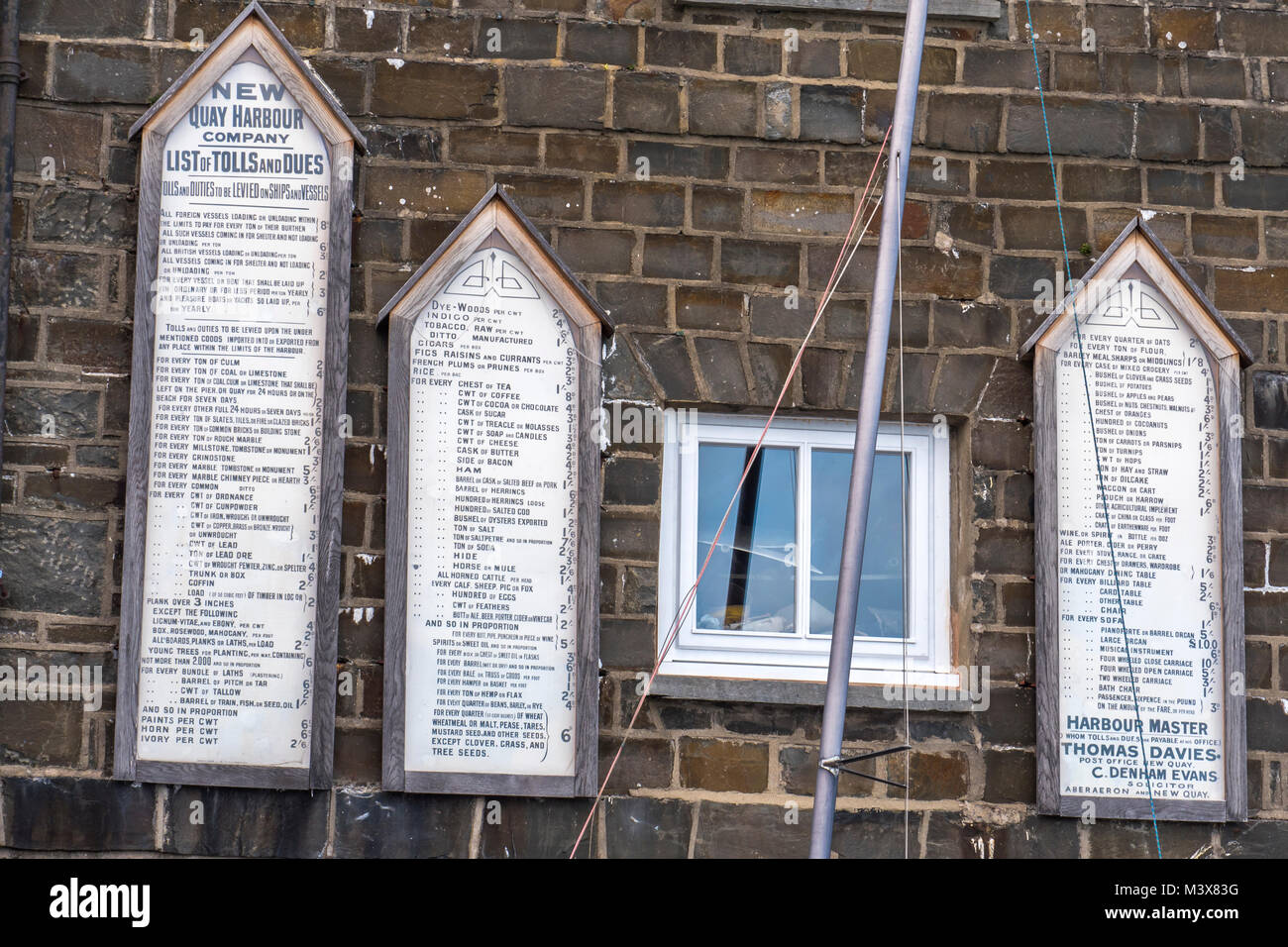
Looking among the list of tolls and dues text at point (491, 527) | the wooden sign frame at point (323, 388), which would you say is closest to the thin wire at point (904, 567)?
the list of tolls and dues text at point (491, 527)

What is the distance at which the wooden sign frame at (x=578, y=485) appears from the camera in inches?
246

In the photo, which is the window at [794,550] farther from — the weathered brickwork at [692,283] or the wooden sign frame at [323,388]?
the wooden sign frame at [323,388]

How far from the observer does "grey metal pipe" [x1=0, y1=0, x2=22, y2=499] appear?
6.43 meters

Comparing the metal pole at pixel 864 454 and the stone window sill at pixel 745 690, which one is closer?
the metal pole at pixel 864 454

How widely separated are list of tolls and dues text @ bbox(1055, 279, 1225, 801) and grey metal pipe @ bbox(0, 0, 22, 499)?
3967 mm

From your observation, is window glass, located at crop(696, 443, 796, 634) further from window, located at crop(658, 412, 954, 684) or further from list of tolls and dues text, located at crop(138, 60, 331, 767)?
list of tolls and dues text, located at crop(138, 60, 331, 767)

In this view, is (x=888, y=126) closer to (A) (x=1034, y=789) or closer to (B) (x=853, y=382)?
(B) (x=853, y=382)

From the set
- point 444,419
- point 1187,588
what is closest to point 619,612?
point 444,419

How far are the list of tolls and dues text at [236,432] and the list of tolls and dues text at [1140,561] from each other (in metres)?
2.83

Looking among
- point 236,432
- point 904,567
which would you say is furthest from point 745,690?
point 236,432

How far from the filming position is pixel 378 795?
246 inches

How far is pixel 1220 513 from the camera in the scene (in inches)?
261

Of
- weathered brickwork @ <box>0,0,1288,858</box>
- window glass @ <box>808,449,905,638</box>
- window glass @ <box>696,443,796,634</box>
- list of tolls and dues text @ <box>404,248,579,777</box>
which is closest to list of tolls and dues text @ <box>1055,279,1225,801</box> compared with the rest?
weathered brickwork @ <box>0,0,1288,858</box>

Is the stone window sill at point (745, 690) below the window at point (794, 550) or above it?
below
